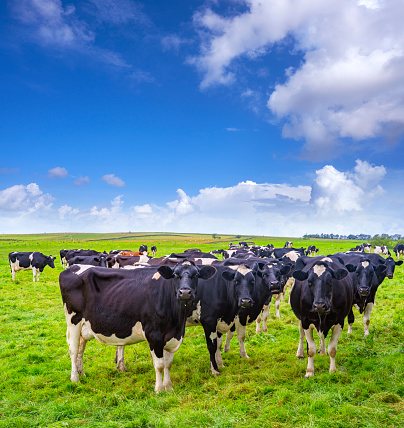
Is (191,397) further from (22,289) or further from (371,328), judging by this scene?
(22,289)

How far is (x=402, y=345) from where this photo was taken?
29.9ft

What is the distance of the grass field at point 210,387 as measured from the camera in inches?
221

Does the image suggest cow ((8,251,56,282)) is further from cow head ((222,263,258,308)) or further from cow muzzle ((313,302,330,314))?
cow muzzle ((313,302,330,314))

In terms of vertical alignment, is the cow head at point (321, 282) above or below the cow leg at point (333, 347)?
above

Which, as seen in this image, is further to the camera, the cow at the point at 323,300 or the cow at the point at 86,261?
the cow at the point at 86,261

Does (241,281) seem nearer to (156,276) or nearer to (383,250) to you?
(156,276)

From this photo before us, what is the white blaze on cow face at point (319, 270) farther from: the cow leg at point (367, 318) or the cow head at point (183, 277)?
the cow leg at point (367, 318)

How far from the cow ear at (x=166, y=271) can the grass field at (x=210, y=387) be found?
236cm

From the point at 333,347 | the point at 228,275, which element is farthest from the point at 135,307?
the point at 333,347

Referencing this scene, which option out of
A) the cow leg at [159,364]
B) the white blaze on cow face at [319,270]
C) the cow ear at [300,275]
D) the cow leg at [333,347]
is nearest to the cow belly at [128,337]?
the cow leg at [159,364]

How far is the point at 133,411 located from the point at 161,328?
1.56 metres

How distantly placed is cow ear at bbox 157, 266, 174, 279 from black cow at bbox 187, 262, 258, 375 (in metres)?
1.58

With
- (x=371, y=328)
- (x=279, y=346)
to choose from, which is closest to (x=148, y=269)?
(x=279, y=346)

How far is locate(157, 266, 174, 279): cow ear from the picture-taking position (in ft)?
22.6
